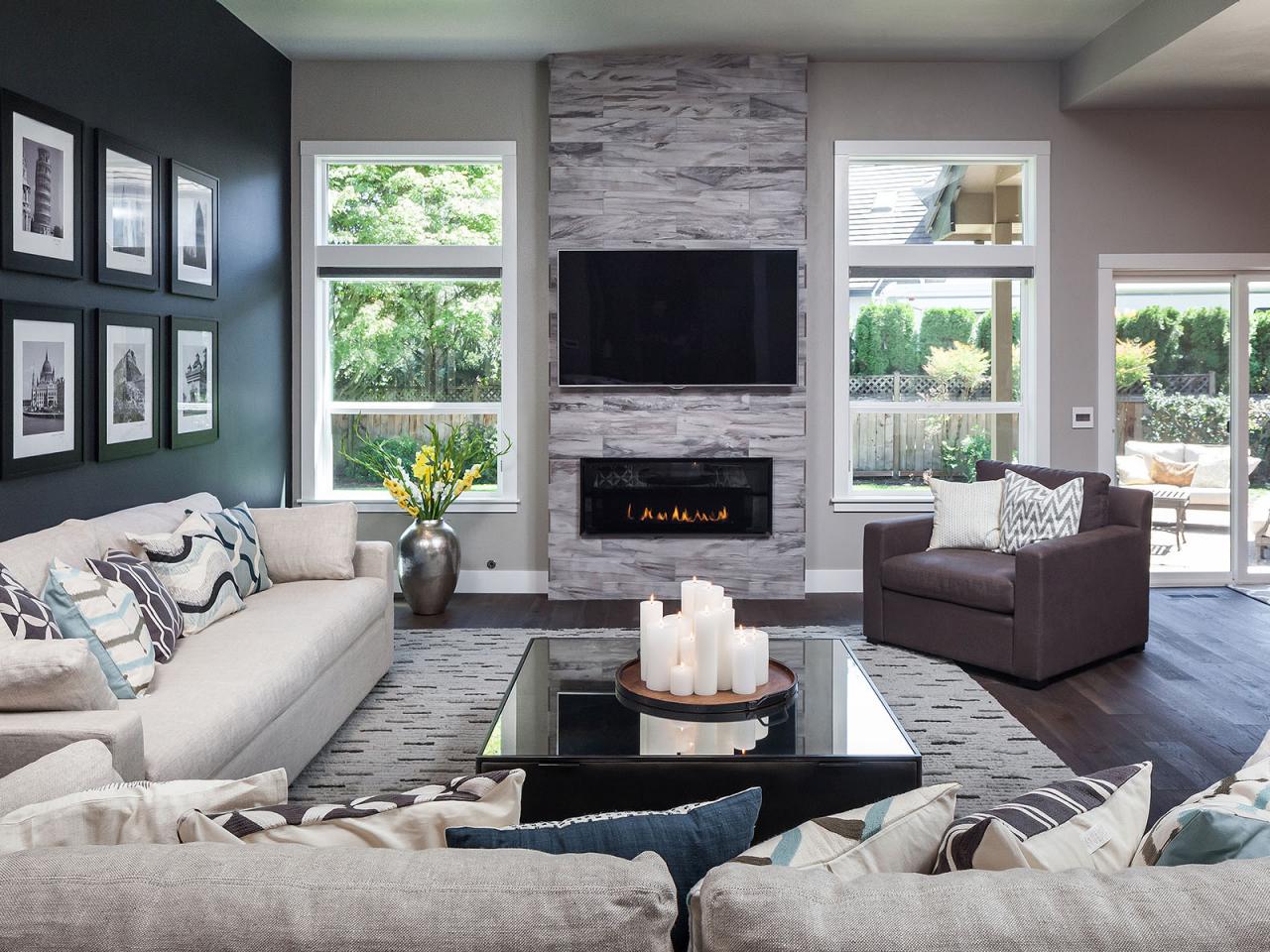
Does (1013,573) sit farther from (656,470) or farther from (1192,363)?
(1192,363)

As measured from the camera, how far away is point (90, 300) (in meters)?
3.95

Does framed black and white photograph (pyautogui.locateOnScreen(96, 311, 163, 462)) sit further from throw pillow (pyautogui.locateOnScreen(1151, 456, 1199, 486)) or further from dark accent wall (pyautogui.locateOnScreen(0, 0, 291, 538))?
throw pillow (pyautogui.locateOnScreen(1151, 456, 1199, 486))

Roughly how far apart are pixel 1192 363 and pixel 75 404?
5.94 metres

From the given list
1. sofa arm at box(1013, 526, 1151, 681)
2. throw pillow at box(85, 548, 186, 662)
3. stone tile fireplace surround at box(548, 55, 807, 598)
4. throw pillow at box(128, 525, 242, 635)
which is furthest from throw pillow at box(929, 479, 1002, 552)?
throw pillow at box(85, 548, 186, 662)

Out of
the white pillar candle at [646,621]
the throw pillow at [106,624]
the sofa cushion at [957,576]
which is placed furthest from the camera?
the sofa cushion at [957,576]

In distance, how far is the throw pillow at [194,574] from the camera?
11.5ft

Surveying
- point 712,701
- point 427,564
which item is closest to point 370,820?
point 712,701

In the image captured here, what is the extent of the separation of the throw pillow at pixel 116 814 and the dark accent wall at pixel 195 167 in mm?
2554

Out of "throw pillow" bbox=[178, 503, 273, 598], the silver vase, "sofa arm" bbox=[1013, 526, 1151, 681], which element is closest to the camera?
"throw pillow" bbox=[178, 503, 273, 598]

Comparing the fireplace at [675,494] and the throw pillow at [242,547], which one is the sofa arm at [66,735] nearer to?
the throw pillow at [242,547]

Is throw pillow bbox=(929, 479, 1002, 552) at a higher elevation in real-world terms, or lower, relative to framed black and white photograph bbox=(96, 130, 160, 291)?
lower

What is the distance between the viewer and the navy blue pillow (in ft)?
3.86

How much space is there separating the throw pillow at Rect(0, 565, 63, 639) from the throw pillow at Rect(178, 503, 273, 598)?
4.08 feet

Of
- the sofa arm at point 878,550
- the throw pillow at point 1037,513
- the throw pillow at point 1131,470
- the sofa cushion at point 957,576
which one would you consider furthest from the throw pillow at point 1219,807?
the throw pillow at point 1131,470
